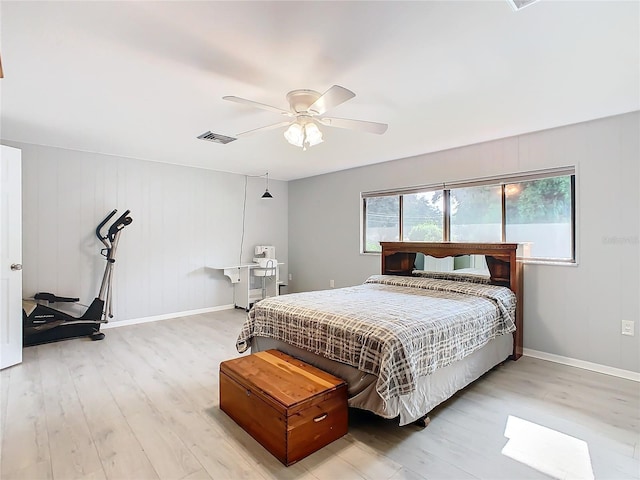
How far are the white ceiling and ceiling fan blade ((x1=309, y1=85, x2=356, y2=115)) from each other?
21 centimetres

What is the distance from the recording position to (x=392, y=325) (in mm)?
2141

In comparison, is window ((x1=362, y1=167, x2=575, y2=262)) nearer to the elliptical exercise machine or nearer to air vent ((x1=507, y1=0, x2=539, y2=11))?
air vent ((x1=507, y1=0, x2=539, y2=11))

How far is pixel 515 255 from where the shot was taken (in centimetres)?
334

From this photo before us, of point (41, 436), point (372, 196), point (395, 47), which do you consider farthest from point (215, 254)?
point (395, 47)

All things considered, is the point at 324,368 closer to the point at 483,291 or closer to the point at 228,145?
the point at 483,291

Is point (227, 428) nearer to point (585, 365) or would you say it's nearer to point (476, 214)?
point (585, 365)

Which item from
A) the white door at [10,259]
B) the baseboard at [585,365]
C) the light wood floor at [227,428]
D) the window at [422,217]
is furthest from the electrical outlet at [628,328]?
the white door at [10,259]

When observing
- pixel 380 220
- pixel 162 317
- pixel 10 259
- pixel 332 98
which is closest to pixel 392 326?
pixel 332 98

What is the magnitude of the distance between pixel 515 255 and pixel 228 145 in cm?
335

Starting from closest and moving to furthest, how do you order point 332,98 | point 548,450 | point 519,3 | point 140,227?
point 519,3 → point 548,450 → point 332,98 → point 140,227

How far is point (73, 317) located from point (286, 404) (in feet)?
11.6

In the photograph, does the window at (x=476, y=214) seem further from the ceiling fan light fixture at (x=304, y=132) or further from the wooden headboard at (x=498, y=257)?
the ceiling fan light fixture at (x=304, y=132)

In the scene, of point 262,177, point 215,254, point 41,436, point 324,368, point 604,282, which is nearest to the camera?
point 41,436

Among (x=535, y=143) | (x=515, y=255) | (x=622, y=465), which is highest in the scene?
(x=535, y=143)
